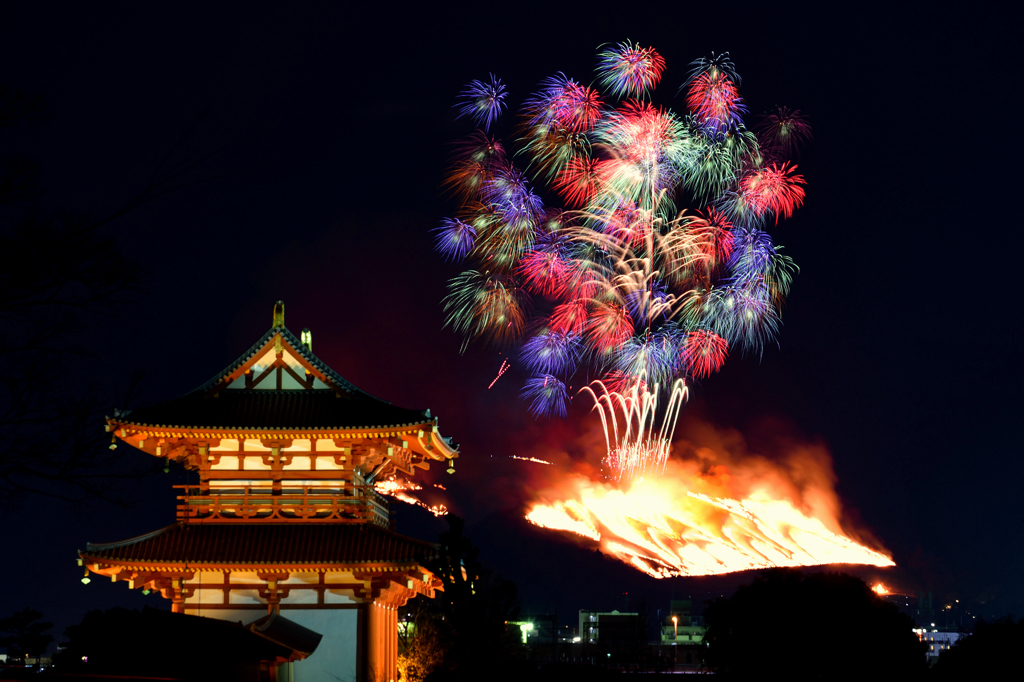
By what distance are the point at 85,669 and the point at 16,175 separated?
9.31 m

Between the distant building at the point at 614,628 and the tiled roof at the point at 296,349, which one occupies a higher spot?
the tiled roof at the point at 296,349

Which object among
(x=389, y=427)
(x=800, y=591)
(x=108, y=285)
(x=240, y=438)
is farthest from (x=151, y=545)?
(x=800, y=591)

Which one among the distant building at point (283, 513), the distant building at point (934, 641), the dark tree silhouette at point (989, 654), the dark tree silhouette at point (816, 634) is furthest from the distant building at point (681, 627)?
the distant building at point (283, 513)

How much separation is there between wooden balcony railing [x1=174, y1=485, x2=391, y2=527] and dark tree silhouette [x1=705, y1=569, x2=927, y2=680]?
17549mm

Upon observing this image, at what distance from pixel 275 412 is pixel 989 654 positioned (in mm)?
19546

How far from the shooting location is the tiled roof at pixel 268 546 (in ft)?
78.8

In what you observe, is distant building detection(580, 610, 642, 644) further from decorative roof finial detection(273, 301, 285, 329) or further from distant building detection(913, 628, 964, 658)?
decorative roof finial detection(273, 301, 285, 329)

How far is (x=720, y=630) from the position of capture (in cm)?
3850

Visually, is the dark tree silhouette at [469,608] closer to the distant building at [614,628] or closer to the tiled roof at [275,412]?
the tiled roof at [275,412]

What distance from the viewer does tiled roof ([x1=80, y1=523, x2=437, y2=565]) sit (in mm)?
24031

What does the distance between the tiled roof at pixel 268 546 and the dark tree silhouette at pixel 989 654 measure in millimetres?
14628

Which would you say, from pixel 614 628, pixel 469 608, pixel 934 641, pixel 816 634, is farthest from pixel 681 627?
pixel 469 608

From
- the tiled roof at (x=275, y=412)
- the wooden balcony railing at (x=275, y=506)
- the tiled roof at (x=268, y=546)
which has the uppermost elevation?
the tiled roof at (x=275, y=412)

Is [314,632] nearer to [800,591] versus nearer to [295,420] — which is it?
[295,420]
